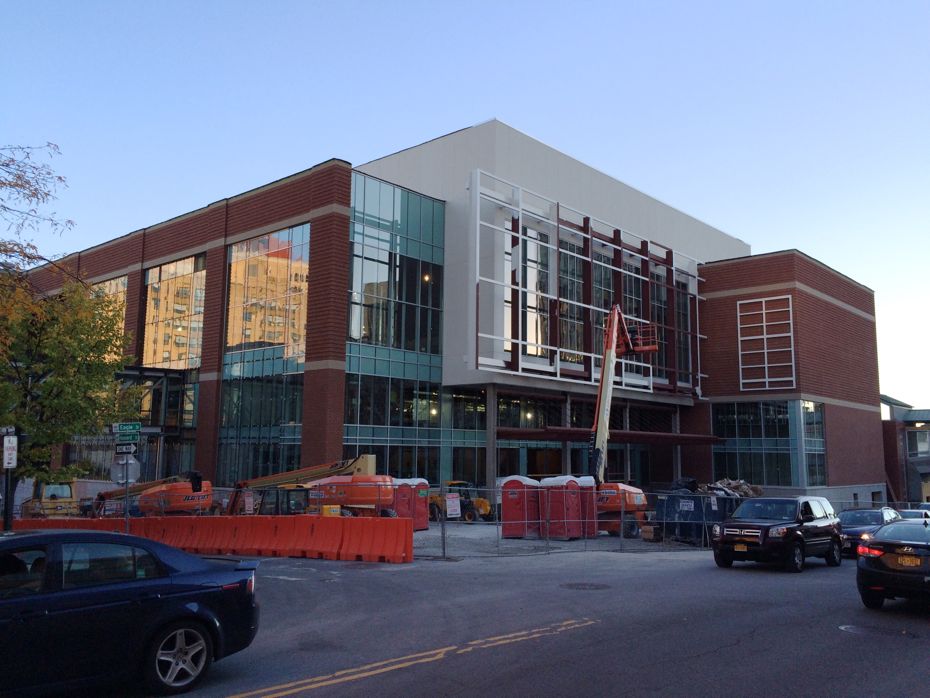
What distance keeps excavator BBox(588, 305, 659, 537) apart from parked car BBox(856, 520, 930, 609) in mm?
11860

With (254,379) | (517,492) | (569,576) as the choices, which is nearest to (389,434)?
(254,379)

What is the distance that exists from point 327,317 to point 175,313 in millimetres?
12965

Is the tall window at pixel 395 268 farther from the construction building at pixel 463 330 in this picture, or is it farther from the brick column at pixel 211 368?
the brick column at pixel 211 368

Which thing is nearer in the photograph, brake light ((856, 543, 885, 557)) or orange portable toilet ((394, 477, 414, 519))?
brake light ((856, 543, 885, 557))

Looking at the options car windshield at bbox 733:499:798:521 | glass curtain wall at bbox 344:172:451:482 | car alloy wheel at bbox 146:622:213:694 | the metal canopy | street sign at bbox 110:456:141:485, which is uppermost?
glass curtain wall at bbox 344:172:451:482

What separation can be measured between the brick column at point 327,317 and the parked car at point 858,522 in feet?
67.9

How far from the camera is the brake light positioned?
441 inches

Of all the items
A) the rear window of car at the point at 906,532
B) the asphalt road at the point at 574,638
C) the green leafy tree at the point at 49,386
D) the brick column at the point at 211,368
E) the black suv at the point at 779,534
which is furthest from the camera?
the brick column at the point at 211,368

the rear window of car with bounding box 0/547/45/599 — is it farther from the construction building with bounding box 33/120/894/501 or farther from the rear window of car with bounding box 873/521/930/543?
the construction building with bounding box 33/120/894/501

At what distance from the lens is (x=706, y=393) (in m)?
55.2

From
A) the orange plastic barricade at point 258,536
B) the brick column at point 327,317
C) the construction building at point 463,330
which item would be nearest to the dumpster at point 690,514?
the orange plastic barricade at point 258,536

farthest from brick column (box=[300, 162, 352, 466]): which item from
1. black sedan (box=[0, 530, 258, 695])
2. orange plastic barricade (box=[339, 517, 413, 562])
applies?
black sedan (box=[0, 530, 258, 695])

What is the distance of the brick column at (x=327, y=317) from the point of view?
117ft

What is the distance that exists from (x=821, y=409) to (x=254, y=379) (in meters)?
36.9
